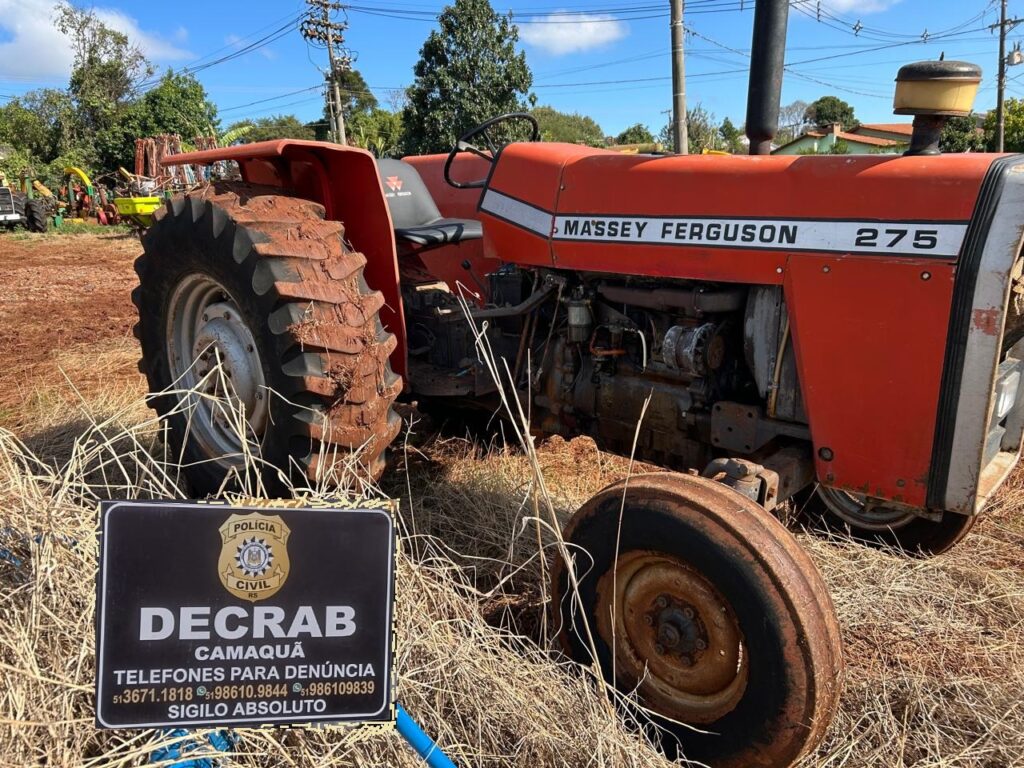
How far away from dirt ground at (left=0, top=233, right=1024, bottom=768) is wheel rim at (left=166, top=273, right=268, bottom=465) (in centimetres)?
34

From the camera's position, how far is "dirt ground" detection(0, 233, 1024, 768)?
176 centimetres

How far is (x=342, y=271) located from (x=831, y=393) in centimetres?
154

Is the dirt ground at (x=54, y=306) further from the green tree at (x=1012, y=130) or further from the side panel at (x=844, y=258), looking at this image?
the green tree at (x=1012, y=130)

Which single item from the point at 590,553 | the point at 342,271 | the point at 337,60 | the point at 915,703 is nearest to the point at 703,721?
the point at 590,553

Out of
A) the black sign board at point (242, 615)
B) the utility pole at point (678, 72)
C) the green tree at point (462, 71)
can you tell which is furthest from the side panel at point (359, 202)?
the green tree at point (462, 71)

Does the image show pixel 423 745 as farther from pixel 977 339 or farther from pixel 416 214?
pixel 416 214

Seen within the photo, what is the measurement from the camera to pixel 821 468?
2180 millimetres

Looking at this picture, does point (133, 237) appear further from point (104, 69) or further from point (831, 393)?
point (104, 69)

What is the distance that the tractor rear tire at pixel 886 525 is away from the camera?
108 inches

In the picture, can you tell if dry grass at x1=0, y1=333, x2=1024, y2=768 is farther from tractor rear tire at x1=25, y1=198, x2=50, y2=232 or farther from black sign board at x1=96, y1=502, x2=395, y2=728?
tractor rear tire at x1=25, y1=198, x2=50, y2=232

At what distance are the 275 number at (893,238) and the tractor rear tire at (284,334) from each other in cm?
146

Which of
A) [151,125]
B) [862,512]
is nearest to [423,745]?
[862,512]

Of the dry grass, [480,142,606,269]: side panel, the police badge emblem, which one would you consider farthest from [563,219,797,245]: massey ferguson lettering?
the police badge emblem

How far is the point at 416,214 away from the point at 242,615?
2.70m
